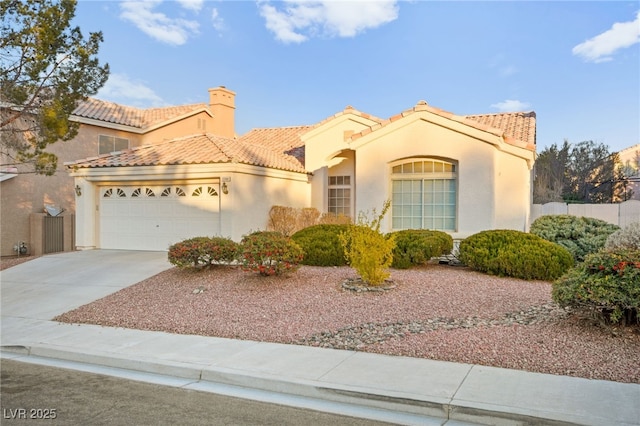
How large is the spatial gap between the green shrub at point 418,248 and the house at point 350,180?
233cm

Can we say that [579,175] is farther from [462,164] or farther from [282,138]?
[462,164]

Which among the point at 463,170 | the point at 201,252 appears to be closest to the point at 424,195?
the point at 463,170

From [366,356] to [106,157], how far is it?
15.0m

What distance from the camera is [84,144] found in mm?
22453

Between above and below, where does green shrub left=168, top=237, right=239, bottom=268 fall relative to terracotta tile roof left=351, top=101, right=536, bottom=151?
below

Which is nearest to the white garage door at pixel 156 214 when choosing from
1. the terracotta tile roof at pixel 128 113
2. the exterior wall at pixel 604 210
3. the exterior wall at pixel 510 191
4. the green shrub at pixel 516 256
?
the terracotta tile roof at pixel 128 113

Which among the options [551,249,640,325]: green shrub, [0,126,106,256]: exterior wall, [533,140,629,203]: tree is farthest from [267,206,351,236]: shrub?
[533,140,629,203]: tree

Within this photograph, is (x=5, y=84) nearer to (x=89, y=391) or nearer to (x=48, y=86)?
(x=48, y=86)

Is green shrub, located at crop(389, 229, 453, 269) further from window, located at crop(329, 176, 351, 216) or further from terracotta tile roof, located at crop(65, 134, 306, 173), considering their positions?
window, located at crop(329, 176, 351, 216)

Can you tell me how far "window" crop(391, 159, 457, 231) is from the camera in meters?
15.6

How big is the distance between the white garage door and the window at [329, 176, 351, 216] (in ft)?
18.0

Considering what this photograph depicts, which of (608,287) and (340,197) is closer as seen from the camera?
(608,287)

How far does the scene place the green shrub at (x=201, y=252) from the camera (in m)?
12.2

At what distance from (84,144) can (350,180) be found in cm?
1201
